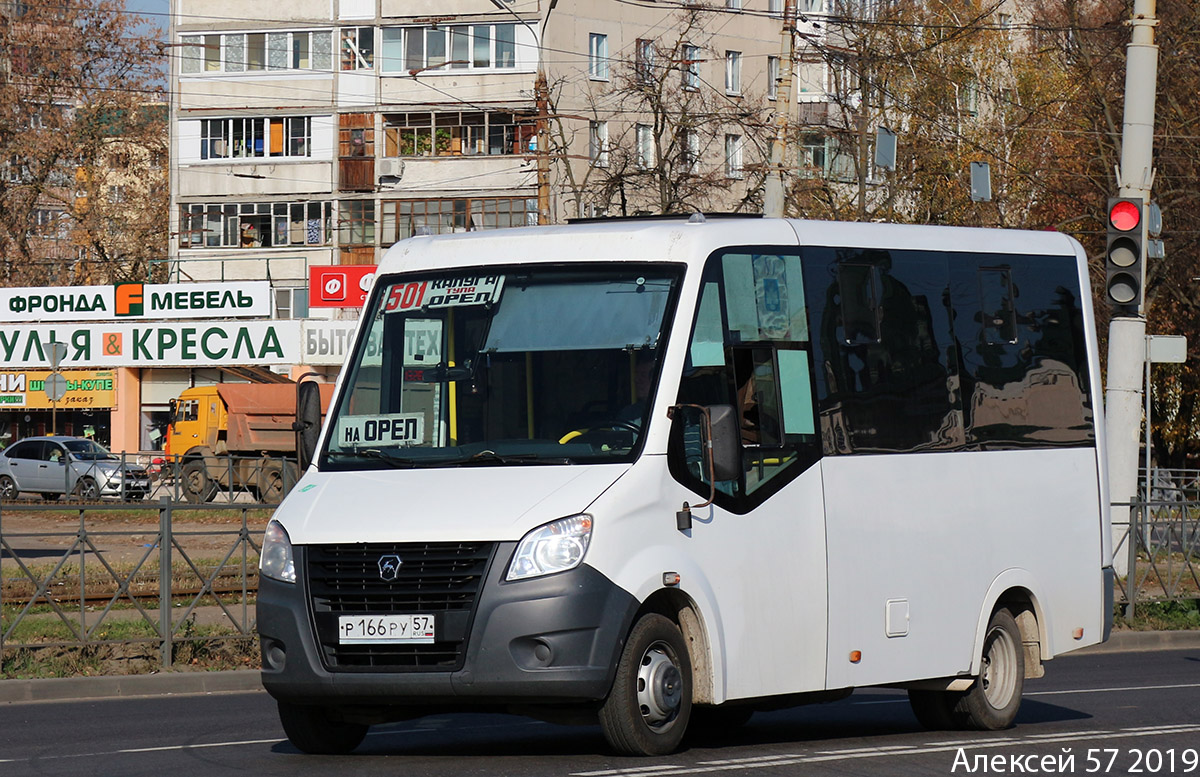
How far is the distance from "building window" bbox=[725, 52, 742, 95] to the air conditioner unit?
12787mm

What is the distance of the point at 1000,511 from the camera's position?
1123 centimetres

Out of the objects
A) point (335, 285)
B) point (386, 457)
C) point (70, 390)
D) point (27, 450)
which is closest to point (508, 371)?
point (386, 457)

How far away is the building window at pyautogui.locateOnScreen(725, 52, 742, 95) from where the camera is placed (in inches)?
2746

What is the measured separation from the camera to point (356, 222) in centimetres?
A: 6619

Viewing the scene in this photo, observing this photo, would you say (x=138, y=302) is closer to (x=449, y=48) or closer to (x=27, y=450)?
(x=27, y=450)

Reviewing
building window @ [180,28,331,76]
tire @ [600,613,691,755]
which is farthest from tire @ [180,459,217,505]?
tire @ [600,613,691,755]

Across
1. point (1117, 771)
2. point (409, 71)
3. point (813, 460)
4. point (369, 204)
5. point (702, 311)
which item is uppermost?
point (409, 71)

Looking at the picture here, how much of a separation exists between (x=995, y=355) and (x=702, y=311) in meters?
2.73

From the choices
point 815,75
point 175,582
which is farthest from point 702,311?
point 815,75

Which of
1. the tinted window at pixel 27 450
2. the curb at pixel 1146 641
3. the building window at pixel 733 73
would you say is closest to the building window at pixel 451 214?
the building window at pixel 733 73

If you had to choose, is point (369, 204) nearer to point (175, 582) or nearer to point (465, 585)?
point (175, 582)

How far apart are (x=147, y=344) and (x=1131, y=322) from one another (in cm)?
4110

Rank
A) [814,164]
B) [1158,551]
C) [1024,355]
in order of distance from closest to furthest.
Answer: [1024,355] → [1158,551] → [814,164]

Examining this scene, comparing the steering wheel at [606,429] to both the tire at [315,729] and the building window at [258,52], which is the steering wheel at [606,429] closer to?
the tire at [315,729]
